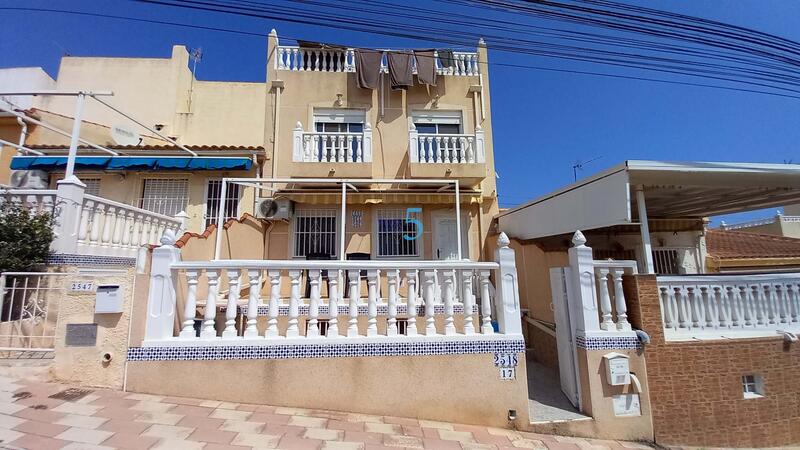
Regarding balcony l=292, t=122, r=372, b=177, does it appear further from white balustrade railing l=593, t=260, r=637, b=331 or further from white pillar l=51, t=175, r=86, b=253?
white balustrade railing l=593, t=260, r=637, b=331

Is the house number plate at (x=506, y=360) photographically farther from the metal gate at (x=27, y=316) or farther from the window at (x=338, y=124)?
the window at (x=338, y=124)

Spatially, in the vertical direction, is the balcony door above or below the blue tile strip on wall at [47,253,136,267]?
above

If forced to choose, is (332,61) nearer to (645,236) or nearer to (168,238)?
(168,238)

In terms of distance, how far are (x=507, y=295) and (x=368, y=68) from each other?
34.2ft

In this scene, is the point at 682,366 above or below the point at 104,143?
below

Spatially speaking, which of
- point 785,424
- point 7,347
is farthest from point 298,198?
point 785,424

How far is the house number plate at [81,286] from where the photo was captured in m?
4.23

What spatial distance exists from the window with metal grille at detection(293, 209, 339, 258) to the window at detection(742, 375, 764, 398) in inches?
406

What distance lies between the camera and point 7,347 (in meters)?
4.73

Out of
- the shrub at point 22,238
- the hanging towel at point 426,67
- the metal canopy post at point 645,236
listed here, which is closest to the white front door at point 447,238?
the hanging towel at point 426,67

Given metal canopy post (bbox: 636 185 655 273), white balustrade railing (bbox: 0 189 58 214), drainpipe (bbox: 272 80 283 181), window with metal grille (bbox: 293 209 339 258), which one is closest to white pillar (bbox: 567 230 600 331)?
metal canopy post (bbox: 636 185 655 273)

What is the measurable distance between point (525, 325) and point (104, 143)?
17.1 m

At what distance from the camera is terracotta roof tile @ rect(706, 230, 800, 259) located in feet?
39.2

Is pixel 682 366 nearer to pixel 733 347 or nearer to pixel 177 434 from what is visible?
pixel 733 347
